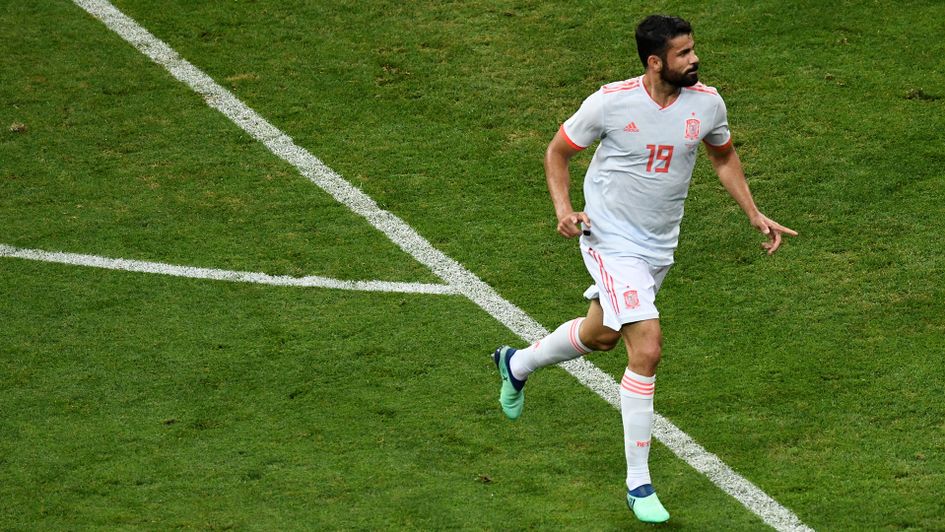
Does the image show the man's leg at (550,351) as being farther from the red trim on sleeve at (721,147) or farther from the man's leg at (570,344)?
the red trim on sleeve at (721,147)

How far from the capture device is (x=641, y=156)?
5949 millimetres

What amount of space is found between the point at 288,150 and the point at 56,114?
5.67 feet

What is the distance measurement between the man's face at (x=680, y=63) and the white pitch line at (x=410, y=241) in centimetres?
167

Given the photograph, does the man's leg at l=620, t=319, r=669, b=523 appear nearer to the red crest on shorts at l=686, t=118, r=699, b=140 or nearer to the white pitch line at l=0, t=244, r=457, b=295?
the red crest on shorts at l=686, t=118, r=699, b=140

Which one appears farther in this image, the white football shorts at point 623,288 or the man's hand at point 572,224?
the white football shorts at point 623,288

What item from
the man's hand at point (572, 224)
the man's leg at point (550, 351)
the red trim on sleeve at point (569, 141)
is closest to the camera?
the man's hand at point (572, 224)

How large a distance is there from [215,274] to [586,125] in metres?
2.83

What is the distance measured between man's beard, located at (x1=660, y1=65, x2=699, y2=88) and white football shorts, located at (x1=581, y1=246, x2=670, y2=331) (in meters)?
0.76

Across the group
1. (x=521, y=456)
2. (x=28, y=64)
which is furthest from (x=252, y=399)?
(x=28, y=64)

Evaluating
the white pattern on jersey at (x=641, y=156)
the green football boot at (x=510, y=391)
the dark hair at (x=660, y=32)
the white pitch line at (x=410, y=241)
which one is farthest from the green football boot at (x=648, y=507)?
the dark hair at (x=660, y=32)

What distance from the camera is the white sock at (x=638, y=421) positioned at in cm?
582

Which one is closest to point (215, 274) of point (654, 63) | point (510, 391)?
point (510, 391)

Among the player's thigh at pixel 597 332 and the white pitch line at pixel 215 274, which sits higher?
the player's thigh at pixel 597 332

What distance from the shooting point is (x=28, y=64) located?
10.2 meters
